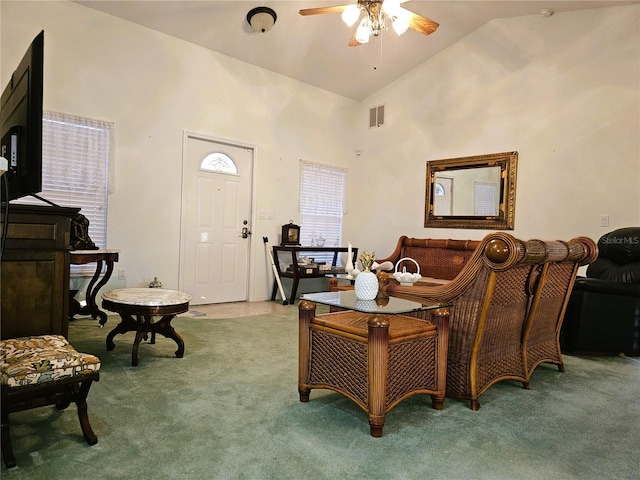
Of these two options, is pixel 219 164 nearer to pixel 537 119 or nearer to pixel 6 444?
pixel 537 119

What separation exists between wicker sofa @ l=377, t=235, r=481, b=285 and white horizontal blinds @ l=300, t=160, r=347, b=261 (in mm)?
1175

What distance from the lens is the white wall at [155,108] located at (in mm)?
4082

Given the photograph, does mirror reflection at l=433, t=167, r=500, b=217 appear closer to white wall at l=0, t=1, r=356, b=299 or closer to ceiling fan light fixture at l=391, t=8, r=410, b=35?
white wall at l=0, t=1, r=356, b=299

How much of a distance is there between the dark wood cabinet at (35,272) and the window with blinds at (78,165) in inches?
94.4

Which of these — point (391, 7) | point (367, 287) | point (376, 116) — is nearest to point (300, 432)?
point (367, 287)

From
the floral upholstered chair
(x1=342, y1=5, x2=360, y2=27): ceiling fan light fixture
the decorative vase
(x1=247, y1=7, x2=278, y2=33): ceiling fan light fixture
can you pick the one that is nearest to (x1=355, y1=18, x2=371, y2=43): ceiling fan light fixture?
(x1=342, y1=5, x2=360, y2=27): ceiling fan light fixture

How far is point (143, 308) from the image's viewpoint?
284 cm

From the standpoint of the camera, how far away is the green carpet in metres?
1.61

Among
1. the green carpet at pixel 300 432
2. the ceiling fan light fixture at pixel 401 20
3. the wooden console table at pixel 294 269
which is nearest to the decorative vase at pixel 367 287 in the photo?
the green carpet at pixel 300 432

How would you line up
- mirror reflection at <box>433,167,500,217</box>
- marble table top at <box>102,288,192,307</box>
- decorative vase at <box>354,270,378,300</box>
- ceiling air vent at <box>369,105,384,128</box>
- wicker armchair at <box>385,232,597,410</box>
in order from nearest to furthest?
wicker armchair at <box>385,232,597,410</box>, decorative vase at <box>354,270,378,300</box>, marble table top at <box>102,288,192,307</box>, mirror reflection at <box>433,167,500,217</box>, ceiling air vent at <box>369,105,384,128</box>

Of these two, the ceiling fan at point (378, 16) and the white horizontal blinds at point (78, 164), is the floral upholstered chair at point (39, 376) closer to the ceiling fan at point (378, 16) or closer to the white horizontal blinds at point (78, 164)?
the white horizontal blinds at point (78, 164)

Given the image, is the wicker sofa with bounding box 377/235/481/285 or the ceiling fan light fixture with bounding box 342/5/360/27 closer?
the ceiling fan light fixture with bounding box 342/5/360/27

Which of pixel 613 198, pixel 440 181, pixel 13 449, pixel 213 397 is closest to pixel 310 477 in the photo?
pixel 213 397

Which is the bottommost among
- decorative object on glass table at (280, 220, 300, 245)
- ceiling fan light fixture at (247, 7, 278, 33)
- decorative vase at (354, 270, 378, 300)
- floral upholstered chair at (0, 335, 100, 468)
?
floral upholstered chair at (0, 335, 100, 468)
